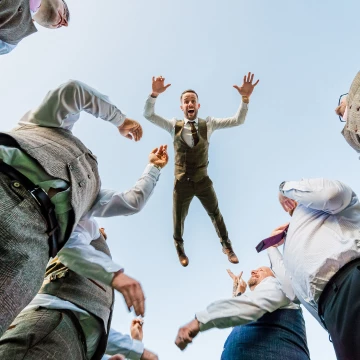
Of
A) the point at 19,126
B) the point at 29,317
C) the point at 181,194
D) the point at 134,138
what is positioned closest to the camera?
the point at 29,317

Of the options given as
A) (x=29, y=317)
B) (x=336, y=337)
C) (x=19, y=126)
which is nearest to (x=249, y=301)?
(x=336, y=337)

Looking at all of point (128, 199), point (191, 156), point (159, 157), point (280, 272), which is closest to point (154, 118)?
point (191, 156)

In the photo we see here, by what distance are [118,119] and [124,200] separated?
0.67 metres

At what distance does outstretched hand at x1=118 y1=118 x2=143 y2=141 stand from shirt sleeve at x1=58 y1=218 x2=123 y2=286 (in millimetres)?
888

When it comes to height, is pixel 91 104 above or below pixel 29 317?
above

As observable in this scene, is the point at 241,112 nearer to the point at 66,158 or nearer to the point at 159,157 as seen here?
the point at 159,157

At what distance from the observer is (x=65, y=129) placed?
247 cm

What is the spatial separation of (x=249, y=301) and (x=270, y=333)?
24 centimetres

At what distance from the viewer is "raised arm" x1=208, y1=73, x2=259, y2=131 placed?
616 cm

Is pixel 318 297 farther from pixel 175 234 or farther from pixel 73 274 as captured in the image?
pixel 175 234

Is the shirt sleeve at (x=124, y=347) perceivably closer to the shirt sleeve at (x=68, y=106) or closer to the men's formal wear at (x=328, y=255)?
the men's formal wear at (x=328, y=255)

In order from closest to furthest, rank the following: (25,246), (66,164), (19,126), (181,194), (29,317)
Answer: (25,246), (66,164), (29,317), (19,126), (181,194)

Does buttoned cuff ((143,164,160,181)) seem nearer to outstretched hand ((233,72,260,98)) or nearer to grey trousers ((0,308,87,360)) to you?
grey trousers ((0,308,87,360))

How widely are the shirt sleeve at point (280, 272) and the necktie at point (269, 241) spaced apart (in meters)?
0.11
